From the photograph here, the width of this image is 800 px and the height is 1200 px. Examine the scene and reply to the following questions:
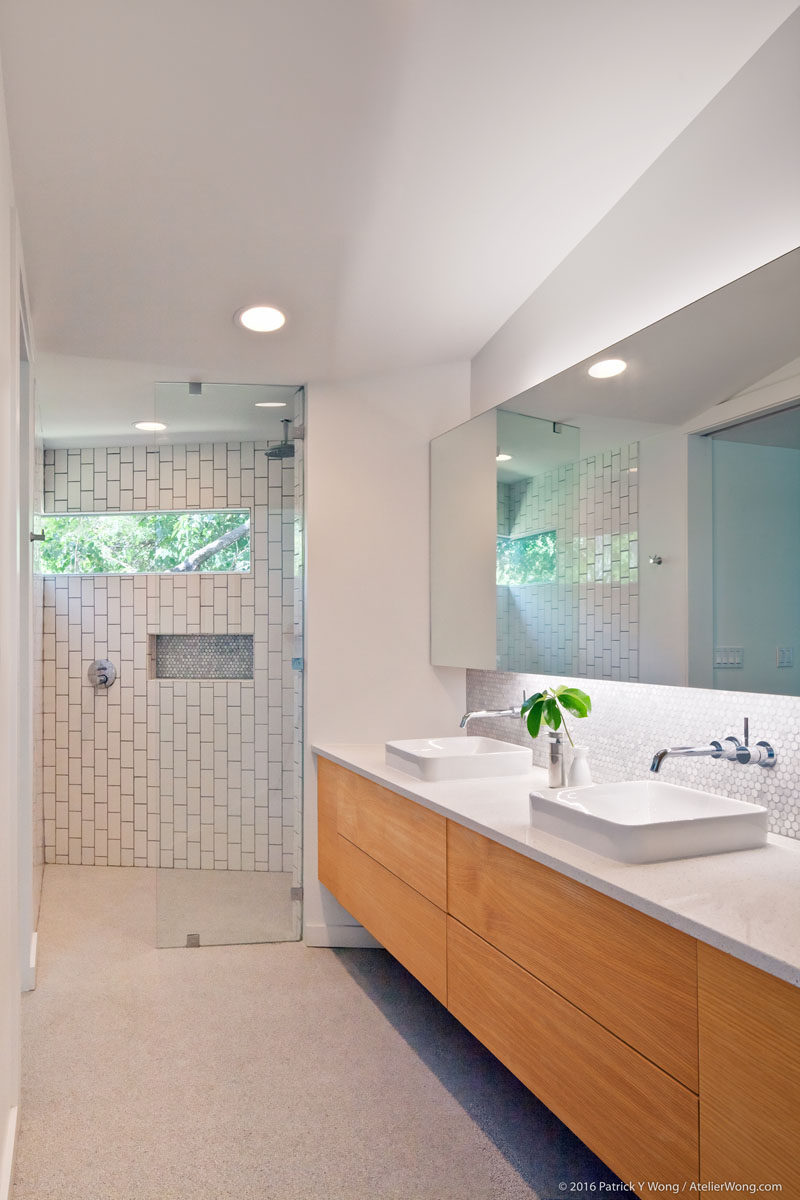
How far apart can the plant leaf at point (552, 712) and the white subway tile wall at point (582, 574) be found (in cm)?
13

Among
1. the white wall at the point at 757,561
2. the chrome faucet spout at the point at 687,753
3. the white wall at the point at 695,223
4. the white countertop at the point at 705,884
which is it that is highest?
the white wall at the point at 695,223

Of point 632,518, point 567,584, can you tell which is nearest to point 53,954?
point 567,584

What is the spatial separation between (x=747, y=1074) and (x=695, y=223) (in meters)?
1.81

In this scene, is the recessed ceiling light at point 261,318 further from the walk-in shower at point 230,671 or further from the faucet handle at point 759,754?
the faucet handle at point 759,754

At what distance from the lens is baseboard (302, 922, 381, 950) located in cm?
338

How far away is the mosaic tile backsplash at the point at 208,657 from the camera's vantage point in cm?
356

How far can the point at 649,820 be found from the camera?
2.06m

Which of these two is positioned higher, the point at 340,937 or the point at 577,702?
the point at 577,702

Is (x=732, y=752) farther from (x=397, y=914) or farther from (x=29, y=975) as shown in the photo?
(x=29, y=975)

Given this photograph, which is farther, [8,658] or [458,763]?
[458,763]

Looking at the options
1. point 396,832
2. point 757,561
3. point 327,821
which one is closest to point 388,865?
point 396,832

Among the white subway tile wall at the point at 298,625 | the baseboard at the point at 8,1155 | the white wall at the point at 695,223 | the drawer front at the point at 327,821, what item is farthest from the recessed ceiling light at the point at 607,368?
the baseboard at the point at 8,1155

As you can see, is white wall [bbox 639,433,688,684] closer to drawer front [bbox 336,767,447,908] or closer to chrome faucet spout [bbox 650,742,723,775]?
chrome faucet spout [bbox 650,742,723,775]

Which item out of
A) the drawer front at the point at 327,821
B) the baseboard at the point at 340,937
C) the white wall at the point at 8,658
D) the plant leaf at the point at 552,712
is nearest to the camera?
the white wall at the point at 8,658
